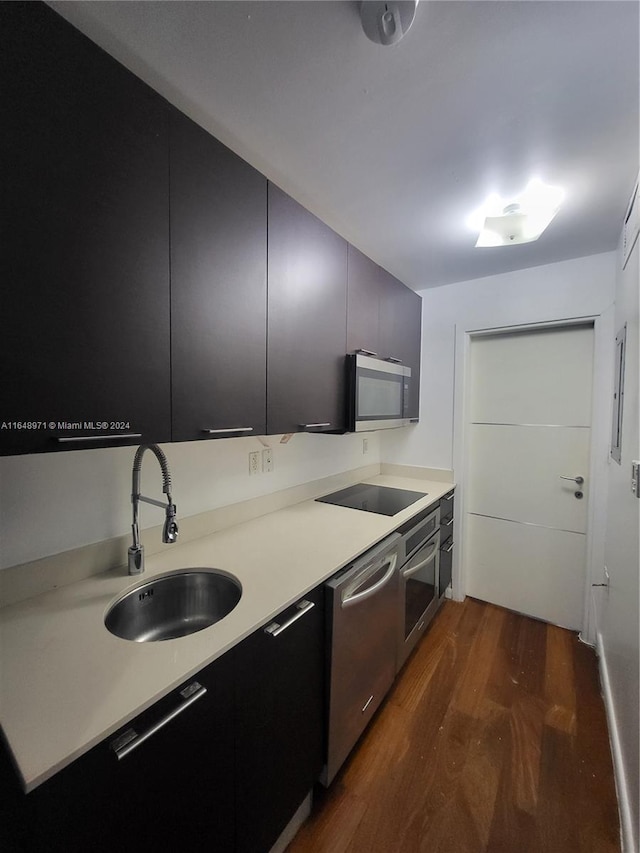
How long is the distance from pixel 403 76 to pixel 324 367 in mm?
994

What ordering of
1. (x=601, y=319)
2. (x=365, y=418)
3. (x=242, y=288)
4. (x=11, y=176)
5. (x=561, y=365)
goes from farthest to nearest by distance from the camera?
(x=561, y=365) → (x=601, y=319) → (x=365, y=418) → (x=242, y=288) → (x=11, y=176)

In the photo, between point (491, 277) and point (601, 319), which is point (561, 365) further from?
point (491, 277)

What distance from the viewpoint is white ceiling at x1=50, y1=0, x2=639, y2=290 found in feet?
2.63

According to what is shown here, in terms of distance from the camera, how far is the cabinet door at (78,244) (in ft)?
2.30

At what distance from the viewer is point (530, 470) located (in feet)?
7.72

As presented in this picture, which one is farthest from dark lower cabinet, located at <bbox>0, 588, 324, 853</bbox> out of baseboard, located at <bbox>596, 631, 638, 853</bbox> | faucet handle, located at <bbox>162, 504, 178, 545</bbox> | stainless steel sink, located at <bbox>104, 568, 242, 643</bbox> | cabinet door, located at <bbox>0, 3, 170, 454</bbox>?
Answer: baseboard, located at <bbox>596, 631, 638, 853</bbox>

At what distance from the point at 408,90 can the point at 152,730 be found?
1766mm

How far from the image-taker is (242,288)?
1.18 meters

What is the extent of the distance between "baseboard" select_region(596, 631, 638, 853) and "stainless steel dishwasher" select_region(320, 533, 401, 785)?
874 mm

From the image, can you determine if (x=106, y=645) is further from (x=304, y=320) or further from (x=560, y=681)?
(x=560, y=681)

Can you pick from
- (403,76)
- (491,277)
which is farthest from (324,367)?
(491,277)

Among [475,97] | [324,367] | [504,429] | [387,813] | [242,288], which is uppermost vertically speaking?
[475,97]

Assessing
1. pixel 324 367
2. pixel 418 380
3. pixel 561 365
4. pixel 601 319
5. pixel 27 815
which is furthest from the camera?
pixel 418 380

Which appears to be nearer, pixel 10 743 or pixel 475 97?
pixel 10 743
